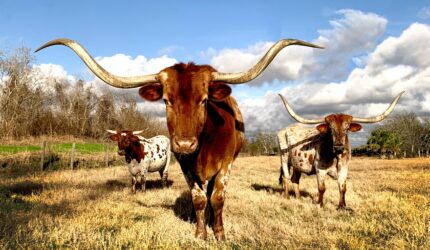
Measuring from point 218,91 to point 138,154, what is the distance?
23.2ft

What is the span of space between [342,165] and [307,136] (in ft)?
6.20

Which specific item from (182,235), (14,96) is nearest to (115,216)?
(182,235)

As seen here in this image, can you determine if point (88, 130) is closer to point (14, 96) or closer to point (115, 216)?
point (14, 96)

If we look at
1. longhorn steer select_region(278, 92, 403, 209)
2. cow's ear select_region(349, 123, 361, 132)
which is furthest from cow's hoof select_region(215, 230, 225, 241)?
cow's ear select_region(349, 123, 361, 132)

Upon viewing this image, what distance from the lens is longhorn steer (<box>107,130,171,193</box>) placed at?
10.7 meters

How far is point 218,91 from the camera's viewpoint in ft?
14.7

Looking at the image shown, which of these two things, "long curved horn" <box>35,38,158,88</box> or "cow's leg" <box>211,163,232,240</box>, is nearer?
"long curved horn" <box>35,38,158,88</box>

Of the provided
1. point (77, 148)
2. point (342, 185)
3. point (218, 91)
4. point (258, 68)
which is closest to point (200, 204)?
point (218, 91)

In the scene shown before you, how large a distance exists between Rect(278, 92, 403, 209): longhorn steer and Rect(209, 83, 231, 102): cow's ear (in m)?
3.97

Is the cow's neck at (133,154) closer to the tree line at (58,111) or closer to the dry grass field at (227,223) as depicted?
the dry grass field at (227,223)

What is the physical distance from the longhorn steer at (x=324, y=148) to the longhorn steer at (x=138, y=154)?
428 cm

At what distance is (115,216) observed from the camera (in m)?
6.19

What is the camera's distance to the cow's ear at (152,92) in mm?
4562

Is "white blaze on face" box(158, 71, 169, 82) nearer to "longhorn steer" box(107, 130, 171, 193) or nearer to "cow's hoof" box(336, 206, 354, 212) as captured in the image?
"cow's hoof" box(336, 206, 354, 212)
